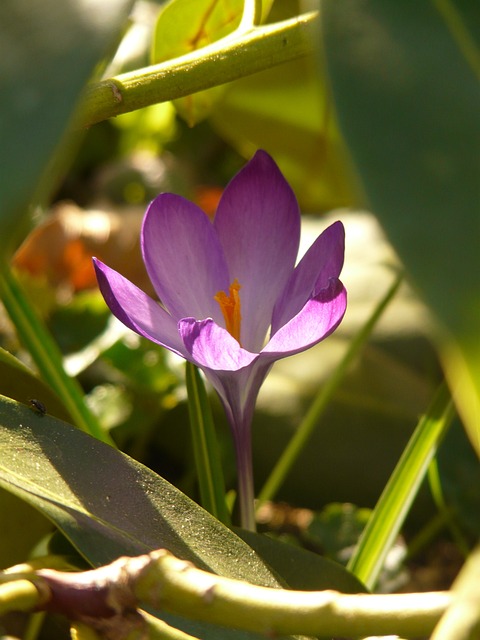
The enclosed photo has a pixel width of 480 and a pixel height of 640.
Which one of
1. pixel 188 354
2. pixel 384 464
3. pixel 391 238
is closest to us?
pixel 391 238

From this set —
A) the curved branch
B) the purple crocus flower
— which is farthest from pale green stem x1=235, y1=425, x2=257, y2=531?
the curved branch

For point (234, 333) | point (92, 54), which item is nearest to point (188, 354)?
point (234, 333)

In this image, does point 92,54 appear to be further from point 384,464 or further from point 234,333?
point 384,464

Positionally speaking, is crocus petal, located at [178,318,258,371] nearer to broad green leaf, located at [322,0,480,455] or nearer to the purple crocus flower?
the purple crocus flower

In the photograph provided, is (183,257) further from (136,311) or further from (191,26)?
(191,26)

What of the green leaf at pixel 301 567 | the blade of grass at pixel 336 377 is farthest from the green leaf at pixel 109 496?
the blade of grass at pixel 336 377

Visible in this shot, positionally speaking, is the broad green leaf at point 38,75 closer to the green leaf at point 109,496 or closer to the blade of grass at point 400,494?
the green leaf at point 109,496

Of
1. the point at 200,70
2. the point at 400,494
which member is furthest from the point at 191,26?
the point at 400,494
